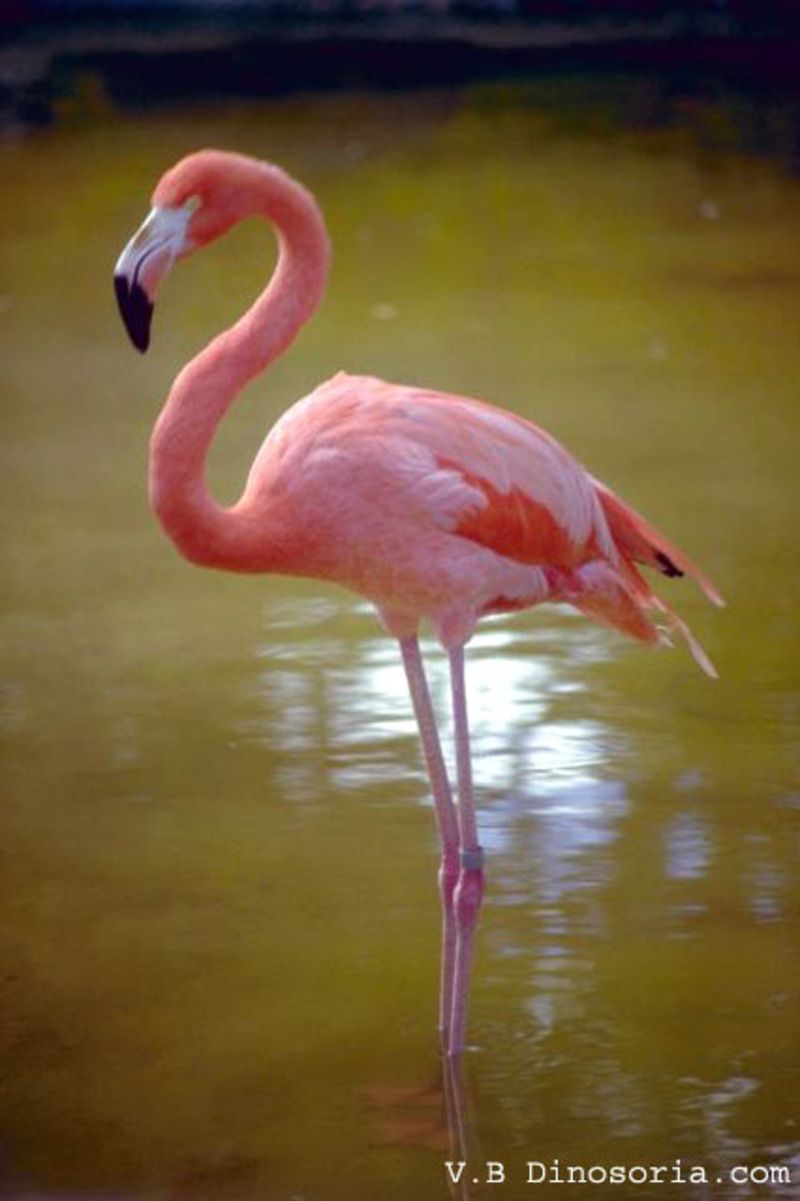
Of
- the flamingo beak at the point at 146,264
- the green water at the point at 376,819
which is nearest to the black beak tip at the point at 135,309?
the flamingo beak at the point at 146,264

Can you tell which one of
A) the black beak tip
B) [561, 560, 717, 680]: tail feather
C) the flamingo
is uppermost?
the black beak tip

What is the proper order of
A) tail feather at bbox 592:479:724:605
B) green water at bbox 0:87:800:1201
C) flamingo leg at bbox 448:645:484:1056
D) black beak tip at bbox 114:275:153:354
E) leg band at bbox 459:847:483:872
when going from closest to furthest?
black beak tip at bbox 114:275:153:354 < green water at bbox 0:87:800:1201 < flamingo leg at bbox 448:645:484:1056 < leg band at bbox 459:847:483:872 < tail feather at bbox 592:479:724:605

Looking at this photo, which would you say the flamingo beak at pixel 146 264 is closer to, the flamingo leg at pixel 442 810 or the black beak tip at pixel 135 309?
the black beak tip at pixel 135 309

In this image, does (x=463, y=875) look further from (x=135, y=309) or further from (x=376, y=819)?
(x=135, y=309)

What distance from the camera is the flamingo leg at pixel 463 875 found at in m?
2.84

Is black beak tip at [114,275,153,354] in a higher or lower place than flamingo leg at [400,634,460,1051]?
higher

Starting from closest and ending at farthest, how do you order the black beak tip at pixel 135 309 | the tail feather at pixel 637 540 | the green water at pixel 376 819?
the black beak tip at pixel 135 309 → the green water at pixel 376 819 → the tail feather at pixel 637 540

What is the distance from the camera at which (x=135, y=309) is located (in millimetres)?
2609

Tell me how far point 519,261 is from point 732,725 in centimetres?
418

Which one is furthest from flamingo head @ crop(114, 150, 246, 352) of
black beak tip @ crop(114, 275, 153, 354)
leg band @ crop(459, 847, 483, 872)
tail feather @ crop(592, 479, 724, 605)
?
leg band @ crop(459, 847, 483, 872)

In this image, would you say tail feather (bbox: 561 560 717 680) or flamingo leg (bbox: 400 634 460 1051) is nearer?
flamingo leg (bbox: 400 634 460 1051)

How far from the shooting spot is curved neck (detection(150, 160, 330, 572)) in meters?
2.64

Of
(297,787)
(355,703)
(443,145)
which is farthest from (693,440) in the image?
(443,145)

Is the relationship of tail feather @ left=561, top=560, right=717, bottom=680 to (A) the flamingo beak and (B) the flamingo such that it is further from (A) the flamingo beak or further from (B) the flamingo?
(A) the flamingo beak
